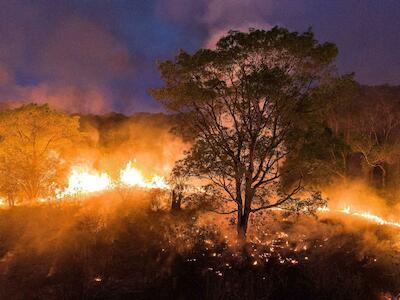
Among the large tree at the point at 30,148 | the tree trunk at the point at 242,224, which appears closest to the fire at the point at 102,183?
the large tree at the point at 30,148

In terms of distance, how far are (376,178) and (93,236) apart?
76.7ft

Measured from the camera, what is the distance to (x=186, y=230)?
18.3 metres

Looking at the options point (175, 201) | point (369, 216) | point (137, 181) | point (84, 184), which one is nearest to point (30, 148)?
point (84, 184)

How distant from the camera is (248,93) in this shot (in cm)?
1656

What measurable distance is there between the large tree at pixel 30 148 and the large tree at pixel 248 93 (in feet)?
39.6

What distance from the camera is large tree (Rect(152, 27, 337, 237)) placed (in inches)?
633

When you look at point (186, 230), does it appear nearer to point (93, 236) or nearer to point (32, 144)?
point (93, 236)

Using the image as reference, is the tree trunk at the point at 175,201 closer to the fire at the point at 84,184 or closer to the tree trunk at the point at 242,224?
the fire at the point at 84,184

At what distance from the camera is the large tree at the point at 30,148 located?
84.4 ft

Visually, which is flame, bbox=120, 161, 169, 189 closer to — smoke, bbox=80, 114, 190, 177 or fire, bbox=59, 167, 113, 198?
fire, bbox=59, 167, 113, 198

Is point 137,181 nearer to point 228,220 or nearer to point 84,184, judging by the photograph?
point 84,184

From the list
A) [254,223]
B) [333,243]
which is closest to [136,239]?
[254,223]

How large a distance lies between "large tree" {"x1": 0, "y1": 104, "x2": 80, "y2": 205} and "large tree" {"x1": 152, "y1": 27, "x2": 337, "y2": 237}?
12.1m

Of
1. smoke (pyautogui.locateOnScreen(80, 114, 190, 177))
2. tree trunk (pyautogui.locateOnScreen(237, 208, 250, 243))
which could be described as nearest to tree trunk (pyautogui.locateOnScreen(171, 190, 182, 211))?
tree trunk (pyautogui.locateOnScreen(237, 208, 250, 243))
